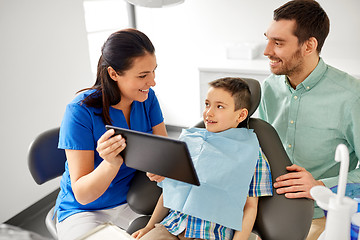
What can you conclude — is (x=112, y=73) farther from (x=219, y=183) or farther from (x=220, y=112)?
(x=219, y=183)

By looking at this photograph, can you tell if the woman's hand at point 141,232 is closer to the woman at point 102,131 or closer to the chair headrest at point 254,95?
the woman at point 102,131

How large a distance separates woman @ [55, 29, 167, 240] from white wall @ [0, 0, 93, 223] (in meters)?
1.02

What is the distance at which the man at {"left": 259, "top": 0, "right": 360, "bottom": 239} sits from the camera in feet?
4.52

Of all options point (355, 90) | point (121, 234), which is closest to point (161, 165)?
point (121, 234)

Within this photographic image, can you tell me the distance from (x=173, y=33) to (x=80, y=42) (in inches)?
48.8

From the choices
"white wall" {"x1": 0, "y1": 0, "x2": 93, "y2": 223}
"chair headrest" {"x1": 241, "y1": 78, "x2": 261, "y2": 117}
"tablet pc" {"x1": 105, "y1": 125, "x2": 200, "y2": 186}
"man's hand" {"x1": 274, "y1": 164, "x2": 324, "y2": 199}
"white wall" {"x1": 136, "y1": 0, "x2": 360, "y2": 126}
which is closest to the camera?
"tablet pc" {"x1": 105, "y1": 125, "x2": 200, "y2": 186}

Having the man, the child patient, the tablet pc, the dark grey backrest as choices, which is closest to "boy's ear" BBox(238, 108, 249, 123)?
the child patient

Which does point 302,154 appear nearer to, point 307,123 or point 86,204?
point 307,123

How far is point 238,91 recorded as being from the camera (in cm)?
133

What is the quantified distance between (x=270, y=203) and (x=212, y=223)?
228mm

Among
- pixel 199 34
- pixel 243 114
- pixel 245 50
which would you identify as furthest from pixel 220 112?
pixel 199 34

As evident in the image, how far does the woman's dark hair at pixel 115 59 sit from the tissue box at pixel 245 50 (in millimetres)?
1905

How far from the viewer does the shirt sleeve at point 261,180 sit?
1197 mm

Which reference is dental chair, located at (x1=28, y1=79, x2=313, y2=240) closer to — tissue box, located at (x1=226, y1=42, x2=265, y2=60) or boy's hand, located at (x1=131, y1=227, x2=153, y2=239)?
boy's hand, located at (x1=131, y1=227, x2=153, y2=239)
